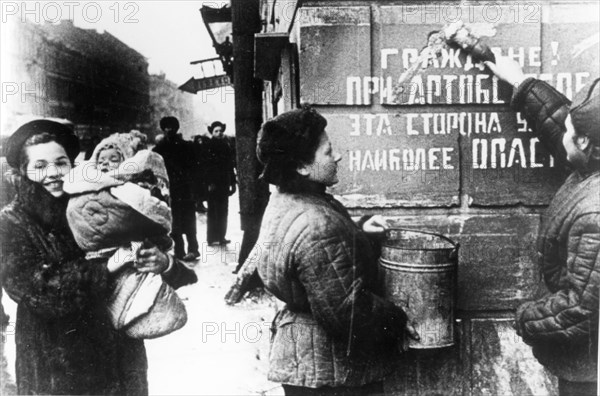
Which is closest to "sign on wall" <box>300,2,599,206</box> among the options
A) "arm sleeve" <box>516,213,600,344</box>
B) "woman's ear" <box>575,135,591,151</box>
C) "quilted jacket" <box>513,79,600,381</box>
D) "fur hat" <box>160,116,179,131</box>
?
"quilted jacket" <box>513,79,600,381</box>

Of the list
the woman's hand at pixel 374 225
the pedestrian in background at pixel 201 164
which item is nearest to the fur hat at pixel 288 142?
the woman's hand at pixel 374 225

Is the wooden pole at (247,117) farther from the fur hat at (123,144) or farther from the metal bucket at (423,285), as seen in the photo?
the metal bucket at (423,285)

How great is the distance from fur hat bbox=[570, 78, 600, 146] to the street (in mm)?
2216

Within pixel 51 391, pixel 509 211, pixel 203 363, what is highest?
pixel 509 211

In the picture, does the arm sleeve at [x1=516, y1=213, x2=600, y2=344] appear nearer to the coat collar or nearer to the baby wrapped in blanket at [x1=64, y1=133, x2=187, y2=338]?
the baby wrapped in blanket at [x1=64, y1=133, x2=187, y2=338]

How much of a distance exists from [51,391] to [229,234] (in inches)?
204

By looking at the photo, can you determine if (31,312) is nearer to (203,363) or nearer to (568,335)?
(203,363)

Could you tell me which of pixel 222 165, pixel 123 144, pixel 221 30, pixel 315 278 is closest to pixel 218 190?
pixel 222 165

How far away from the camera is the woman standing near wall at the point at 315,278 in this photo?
2539 mm

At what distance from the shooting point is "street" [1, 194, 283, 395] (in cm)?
381

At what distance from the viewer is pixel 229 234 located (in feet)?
26.2

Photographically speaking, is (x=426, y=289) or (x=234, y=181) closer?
(x=426, y=289)

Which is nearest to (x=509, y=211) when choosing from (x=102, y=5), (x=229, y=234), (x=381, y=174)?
(x=381, y=174)

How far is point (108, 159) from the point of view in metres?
2.73
